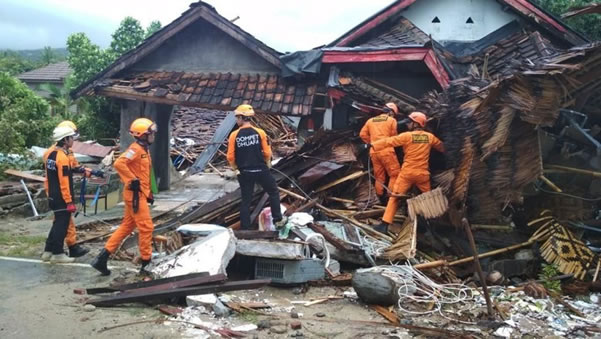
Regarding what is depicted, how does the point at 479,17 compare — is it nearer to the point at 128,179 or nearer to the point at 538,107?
the point at 538,107

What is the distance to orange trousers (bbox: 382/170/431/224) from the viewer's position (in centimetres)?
766

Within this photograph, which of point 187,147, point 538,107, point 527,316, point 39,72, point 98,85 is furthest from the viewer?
point 39,72

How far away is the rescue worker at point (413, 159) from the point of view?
300 inches

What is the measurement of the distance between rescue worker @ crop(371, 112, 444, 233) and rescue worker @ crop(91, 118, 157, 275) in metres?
3.46

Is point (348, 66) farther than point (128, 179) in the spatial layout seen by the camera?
Yes

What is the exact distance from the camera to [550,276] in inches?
262

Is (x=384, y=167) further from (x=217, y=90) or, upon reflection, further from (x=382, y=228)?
(x=217, y=90)

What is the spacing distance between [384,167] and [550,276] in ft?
9.55

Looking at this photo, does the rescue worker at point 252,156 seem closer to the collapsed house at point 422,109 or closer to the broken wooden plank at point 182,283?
the collapsed house at point 422,109

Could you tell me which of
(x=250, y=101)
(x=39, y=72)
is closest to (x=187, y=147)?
(x=250, y=101)

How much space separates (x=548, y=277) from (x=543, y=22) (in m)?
7.83

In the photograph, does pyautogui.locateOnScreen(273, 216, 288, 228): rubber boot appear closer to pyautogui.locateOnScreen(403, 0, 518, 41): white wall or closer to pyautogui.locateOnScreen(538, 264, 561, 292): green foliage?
pyautogui.locateOnScreen(538, 264, 561, 292): green foliage

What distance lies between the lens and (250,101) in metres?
10.4

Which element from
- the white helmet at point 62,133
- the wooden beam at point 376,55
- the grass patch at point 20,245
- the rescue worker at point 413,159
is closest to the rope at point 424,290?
the rescue worker at point 413,159
